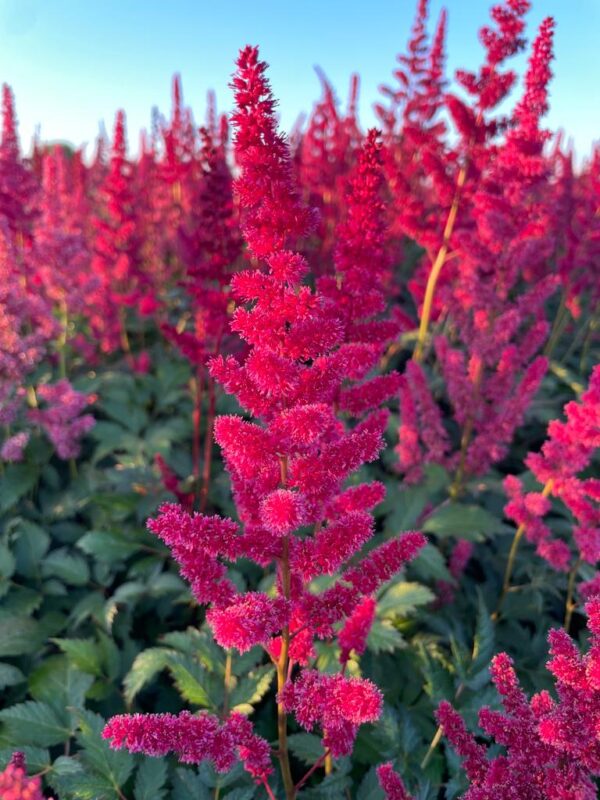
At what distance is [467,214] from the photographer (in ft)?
14.2

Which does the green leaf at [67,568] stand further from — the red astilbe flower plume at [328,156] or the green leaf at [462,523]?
the red astilbe flower plume at [328,156]

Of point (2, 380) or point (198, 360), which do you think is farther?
point (2, 380)

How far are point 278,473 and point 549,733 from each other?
0.87 metres

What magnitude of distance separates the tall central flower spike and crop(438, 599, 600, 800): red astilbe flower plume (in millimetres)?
338

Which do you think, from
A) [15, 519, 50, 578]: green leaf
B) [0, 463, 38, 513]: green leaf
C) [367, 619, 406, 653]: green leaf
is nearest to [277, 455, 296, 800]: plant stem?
[367, 619, 406, 653]: green leaf

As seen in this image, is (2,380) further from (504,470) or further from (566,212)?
(566,212)

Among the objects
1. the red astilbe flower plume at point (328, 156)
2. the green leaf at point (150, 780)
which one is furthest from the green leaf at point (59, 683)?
the red astilbe flower plume at point (328, 156)

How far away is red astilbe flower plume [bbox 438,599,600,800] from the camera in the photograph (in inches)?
51.4

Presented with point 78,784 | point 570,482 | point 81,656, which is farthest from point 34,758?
point 570,482

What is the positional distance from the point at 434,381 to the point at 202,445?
6.46 feet

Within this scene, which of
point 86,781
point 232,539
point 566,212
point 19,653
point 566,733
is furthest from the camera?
point 566,212

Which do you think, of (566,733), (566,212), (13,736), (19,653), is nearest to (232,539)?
(566,733)

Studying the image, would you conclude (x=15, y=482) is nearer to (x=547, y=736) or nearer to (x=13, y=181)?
(x=13, y=181)

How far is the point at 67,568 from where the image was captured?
3.25 m
